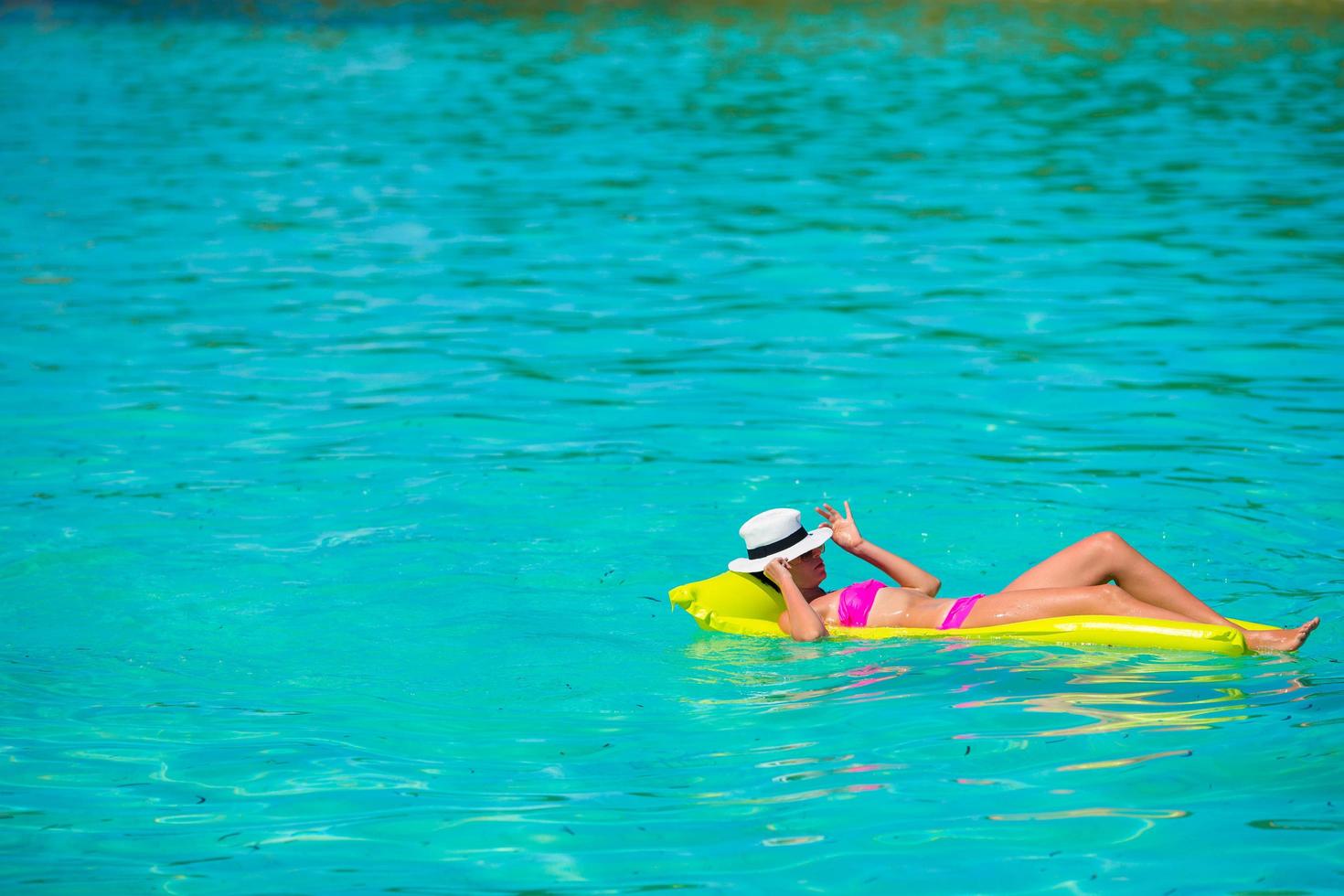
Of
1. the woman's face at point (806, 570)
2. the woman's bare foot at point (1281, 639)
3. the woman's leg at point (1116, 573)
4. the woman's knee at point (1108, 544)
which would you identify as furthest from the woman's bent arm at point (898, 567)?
the woman's bare foot at point (1281, 639)

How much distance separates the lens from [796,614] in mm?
6016

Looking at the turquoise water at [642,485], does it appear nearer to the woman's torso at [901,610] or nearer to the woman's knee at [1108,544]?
the woman's torso at [901,610]

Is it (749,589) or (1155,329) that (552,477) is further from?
(1155,329)

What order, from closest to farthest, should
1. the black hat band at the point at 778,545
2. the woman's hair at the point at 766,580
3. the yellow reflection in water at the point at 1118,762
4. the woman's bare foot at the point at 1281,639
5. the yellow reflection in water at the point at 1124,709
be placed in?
the yellow reflection in water at the point at 1118,762
the yellow reflection in water at the point at 1124,709
the woman's bare foot at the point at 1281,639
the black hat band at the point at 778,545
the woman's hair at the point at 766,580

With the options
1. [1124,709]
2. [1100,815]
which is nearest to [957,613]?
[1124,709]

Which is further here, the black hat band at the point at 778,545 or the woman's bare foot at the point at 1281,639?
the black hat band at the point at 778,545

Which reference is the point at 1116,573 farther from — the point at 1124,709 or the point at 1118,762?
the point at 1118,762

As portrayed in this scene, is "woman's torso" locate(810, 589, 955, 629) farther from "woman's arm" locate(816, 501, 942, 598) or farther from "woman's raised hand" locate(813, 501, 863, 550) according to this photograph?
"woman's raised hand" locate(813, 501, 863, 550)

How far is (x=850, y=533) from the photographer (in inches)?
248

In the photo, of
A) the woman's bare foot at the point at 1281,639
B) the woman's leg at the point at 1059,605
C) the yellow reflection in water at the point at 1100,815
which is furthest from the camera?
the woman's leg at the point at 1059,605

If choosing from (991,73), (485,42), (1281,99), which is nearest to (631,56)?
(485,42)

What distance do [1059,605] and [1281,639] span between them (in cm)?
80

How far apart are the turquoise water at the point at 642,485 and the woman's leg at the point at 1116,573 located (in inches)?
16.7

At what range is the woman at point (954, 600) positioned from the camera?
5.68 metres
